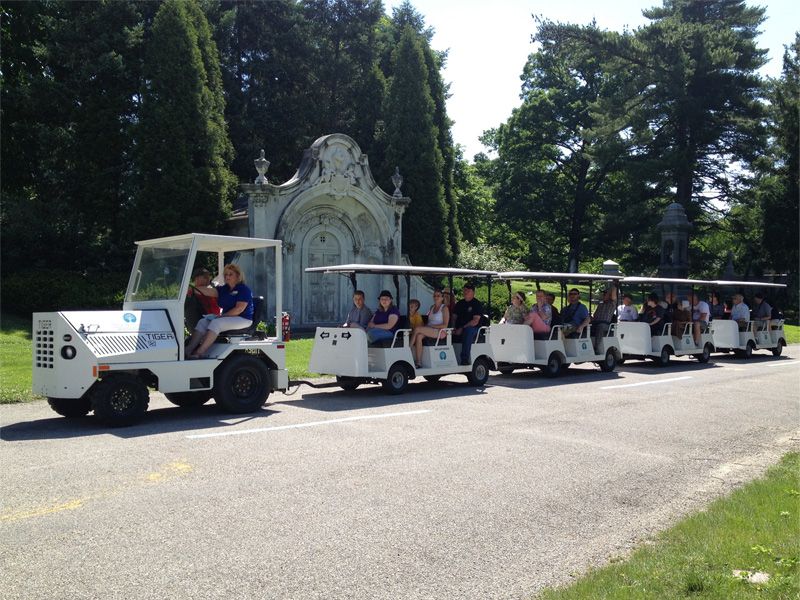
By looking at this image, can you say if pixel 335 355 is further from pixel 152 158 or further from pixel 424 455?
pixel 152 158

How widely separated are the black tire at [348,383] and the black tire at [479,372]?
2.18 metres

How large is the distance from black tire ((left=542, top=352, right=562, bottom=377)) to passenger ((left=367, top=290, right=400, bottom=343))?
4.51 meters

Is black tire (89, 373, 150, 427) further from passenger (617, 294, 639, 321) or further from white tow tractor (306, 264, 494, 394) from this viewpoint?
passenger (617, 294, 639, 321)

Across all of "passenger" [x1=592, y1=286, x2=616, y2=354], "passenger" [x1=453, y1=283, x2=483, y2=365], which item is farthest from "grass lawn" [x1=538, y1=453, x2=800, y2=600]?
"passenger" [x1=592, y1=286, x2=616, y2=354]

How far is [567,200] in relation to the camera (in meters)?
54.2

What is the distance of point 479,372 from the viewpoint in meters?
14.6

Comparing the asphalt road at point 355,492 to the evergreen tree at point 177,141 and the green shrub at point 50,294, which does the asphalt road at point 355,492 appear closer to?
the green shrub at point 50,294

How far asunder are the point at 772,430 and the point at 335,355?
6760mm

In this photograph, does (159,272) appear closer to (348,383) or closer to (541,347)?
(348,383)

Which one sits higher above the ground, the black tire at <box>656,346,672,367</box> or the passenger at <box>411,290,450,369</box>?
the passenger at <box>411,290,450,369</box>

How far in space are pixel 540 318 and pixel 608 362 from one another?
8.01 ft

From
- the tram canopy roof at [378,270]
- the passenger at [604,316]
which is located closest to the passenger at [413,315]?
the tram canopy roof at [378,270]

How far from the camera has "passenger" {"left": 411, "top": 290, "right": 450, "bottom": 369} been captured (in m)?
13.9

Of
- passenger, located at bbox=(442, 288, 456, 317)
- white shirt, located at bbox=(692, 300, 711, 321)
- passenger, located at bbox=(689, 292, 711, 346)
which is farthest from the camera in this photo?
white shirt, located at bbox=(692, 300, 711, 321)
